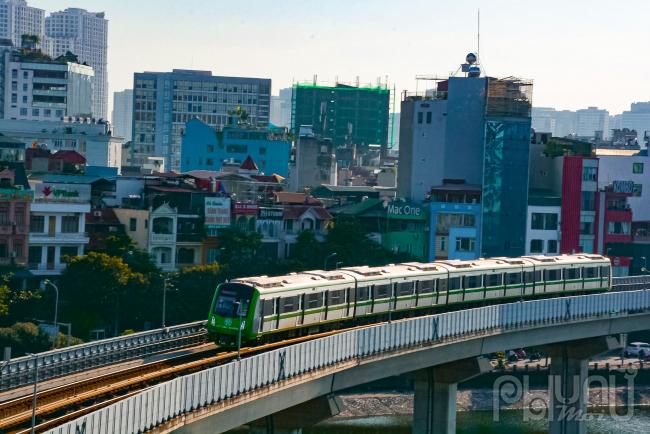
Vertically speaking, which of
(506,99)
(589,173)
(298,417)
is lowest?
(298,417)

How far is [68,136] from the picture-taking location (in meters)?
142

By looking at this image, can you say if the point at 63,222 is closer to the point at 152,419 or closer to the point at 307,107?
the point at 152,419

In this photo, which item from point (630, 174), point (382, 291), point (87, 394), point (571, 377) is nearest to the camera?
point (87, 394)

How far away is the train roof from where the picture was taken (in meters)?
52.2

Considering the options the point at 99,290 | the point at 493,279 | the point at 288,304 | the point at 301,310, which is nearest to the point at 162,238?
the point at 99,290

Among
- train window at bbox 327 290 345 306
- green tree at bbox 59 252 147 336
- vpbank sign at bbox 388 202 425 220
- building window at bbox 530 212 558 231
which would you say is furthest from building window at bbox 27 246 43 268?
building window at bbox 530 212 558 231

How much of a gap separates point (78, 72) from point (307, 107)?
2834 cm

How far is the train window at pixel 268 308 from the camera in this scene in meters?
50.4

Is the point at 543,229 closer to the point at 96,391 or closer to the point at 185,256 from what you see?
the point at 185,256

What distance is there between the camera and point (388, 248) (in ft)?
341

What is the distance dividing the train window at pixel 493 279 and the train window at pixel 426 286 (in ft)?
15.9

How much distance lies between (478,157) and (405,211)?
7323mm

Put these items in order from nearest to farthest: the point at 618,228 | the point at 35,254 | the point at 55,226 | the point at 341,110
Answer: the point at 35,254
the point at 55,226
the point at 618,228
the point at 341,110

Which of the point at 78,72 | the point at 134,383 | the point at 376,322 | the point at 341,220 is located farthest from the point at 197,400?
the point at 78,72
